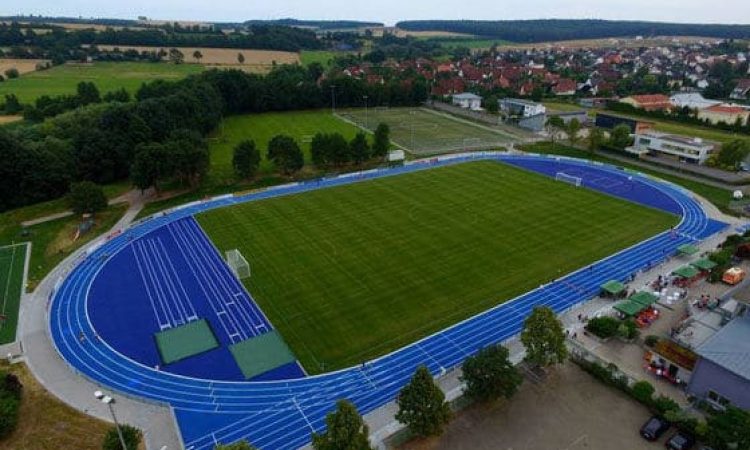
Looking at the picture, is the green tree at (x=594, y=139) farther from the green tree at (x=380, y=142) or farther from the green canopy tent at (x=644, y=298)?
the green canopy tent at (x=644, y=298)

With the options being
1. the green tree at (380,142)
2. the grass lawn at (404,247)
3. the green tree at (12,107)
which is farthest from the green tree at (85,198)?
the green tree at (12,107)

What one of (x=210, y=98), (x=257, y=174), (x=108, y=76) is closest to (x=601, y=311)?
(x=257, y=174)

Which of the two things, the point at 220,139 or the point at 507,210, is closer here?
the point at 507,210

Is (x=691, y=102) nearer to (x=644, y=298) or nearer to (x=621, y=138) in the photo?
(x=621, y=138)

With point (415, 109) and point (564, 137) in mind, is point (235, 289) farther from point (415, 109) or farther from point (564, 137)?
point (415, 109)

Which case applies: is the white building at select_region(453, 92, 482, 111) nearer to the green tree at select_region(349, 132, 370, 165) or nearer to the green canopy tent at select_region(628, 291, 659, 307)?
the green tree at select_region(349, 132, 370, 165)
